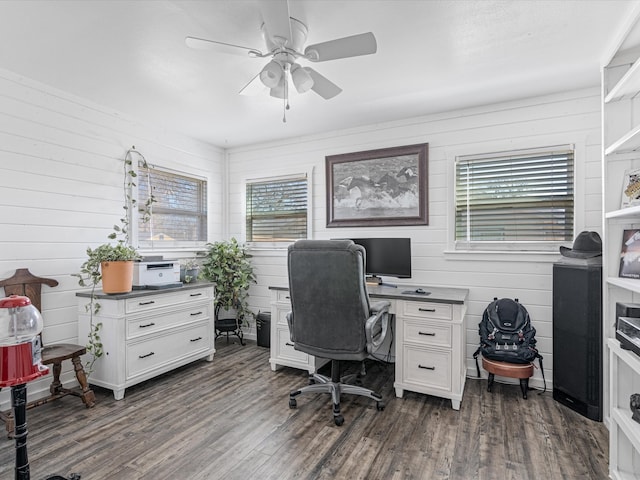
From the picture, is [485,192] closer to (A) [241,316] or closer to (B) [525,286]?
(B) [525,286]

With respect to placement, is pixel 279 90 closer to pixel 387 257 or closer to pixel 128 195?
pixel 387 257

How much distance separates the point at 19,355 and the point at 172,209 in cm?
303

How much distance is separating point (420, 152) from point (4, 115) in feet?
11.5

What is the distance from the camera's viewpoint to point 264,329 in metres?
4.10

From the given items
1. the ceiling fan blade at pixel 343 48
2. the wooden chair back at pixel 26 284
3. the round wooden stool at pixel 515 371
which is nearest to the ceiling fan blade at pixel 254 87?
the ceiling fan blade at pixel 343 48

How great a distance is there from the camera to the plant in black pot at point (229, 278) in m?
4.17

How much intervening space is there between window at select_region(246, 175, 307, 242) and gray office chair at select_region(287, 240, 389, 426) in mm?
1702

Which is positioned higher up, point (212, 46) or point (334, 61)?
point (334, 61)

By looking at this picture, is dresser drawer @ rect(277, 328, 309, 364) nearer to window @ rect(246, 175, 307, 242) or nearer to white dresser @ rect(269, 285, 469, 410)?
white dresser @ rect(269, 285, 469, 410)

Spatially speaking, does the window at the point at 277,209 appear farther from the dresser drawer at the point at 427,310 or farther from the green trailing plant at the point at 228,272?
the dresser drawer at the point at 427,310

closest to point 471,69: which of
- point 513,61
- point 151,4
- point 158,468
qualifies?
point 513,61

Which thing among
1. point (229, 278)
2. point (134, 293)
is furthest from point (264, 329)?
point (134, 293)

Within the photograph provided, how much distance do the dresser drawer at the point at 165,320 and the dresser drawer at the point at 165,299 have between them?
2.9 inches

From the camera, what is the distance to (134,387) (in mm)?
3000
